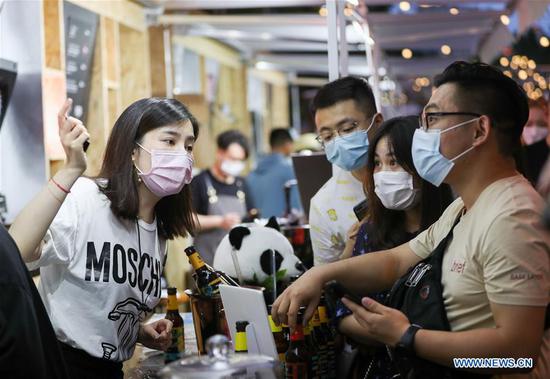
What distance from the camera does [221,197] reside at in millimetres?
7215

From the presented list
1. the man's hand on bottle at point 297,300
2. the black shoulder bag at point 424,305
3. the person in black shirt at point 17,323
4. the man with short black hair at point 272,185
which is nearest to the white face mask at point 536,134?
the man with short black hair at point 272,185

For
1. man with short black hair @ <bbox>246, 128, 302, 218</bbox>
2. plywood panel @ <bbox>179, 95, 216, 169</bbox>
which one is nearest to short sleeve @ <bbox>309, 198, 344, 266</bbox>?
man with short black hair @ <bbox>246, 128, 302, 218</bbox>

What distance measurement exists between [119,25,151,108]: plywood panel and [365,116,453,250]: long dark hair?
440cm

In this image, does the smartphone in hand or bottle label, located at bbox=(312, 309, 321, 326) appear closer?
bottle label, located at bbox=(312, 309, 321, 326)

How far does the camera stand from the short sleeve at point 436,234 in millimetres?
2551

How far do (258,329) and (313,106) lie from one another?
1.70 m

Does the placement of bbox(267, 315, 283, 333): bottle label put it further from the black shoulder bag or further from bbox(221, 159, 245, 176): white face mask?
bbox(221, 159, 245, 176): white face mask

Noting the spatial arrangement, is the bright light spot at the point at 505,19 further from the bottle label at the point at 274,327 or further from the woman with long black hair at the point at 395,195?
the bottle label at the point at 274,327

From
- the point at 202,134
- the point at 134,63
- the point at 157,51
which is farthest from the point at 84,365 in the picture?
the point at 202,134

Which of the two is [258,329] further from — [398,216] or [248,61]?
[248,61]

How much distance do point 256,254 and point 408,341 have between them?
3.64 feet

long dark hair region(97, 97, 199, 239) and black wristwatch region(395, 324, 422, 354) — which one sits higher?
long dark hair region(97, 97, 199, 239)

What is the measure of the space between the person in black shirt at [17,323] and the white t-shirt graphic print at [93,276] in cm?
58

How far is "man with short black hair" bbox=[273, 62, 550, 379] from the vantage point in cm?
206
